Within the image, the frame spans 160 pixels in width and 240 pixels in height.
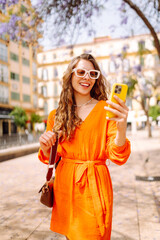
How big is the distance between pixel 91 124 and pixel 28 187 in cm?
486

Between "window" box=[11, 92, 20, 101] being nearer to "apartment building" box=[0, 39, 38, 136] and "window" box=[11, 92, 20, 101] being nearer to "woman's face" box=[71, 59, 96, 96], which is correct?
"apartment building" box=[0, 39, 38, 136]

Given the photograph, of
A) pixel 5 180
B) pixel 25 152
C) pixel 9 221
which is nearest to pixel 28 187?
pixel 5 180

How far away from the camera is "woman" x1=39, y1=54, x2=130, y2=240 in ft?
5.61

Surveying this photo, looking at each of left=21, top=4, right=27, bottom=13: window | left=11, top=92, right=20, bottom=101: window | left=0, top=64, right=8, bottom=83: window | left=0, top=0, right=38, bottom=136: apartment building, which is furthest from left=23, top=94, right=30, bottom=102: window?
left=21, top=4, right=27, bottom=13: window

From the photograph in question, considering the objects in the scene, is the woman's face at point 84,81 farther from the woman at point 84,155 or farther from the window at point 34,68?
the window at point 34,68

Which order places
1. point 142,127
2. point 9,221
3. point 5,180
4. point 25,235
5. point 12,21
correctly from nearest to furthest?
→ point 25,235 → point 9,221 → point 5,180 → point 12,21 → point 142,127

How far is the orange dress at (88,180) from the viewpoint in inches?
67.1

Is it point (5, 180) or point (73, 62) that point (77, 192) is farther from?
point (5, 180)

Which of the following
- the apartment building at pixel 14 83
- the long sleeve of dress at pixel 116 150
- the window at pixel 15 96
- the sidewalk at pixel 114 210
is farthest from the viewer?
the window at pixel 15 96

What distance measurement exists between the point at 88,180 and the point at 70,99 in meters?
0.59

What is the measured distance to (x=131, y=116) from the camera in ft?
143

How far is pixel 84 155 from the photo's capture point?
1.79m

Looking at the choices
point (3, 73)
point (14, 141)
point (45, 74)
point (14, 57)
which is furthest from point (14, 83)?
point (45, 74)

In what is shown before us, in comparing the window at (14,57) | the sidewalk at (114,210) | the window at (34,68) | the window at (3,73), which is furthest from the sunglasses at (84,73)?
the window at (34,68)
